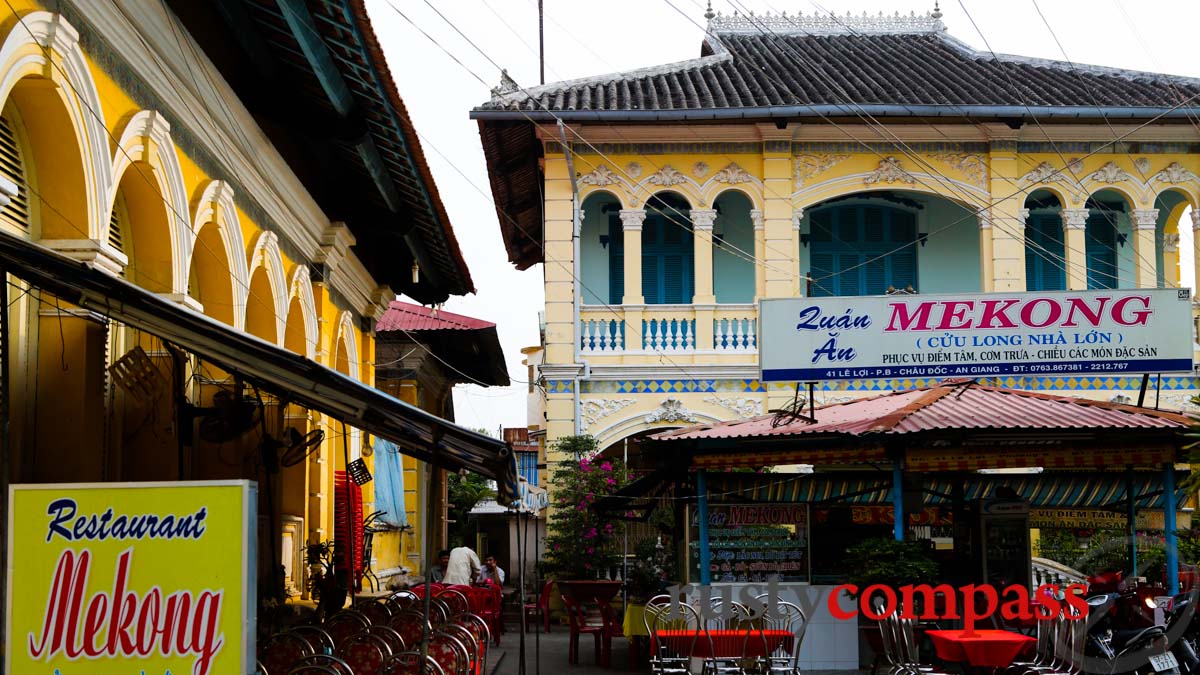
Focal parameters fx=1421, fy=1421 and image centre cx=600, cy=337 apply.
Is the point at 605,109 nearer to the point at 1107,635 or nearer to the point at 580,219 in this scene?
the point at 580,219

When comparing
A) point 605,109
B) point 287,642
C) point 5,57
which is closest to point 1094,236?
point 605,109

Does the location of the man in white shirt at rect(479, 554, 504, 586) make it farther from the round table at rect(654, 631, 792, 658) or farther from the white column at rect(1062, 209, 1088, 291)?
the round table at rect(654, 631, 792, 658)

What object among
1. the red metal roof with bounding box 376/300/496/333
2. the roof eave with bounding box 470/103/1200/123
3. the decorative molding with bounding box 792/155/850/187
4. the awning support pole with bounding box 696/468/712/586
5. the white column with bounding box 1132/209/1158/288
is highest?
the roof eave with bounding box 470/103/1200/123

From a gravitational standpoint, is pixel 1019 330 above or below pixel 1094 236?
below

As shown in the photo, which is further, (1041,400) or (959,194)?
(959,194)

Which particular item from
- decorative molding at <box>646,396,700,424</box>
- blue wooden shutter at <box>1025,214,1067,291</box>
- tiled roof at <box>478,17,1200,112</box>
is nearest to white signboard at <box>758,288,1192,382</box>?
decorative molding at <box>646,396,700,424</box>

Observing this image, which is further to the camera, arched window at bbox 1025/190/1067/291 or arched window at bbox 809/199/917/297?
arched window at bbox 809/199/917/297

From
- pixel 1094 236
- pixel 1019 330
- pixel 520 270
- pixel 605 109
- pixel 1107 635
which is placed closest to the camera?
pixel 1107 635

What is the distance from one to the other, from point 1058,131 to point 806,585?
1101 cm

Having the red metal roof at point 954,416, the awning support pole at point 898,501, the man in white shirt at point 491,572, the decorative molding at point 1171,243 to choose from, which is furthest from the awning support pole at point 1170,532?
the man in white shirt at point 491,572

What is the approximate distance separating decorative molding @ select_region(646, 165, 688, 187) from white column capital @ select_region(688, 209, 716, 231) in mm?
526

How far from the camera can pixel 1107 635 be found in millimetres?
12094

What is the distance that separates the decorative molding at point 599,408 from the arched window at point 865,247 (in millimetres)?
4299

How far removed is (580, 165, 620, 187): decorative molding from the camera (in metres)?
22.5
